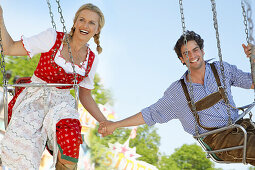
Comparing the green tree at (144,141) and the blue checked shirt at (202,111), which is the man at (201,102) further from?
the green tree at (144,141)

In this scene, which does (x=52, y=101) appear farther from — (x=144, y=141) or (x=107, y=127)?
(x=144, y=141)

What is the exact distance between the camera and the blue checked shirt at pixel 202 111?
2.56m

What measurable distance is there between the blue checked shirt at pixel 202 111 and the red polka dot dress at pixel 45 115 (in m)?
0.62

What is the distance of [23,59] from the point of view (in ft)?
40.7

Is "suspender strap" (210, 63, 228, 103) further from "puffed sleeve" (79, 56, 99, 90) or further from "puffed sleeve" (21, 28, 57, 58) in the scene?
"puffed sleeve" (21, 28, 57, 58)

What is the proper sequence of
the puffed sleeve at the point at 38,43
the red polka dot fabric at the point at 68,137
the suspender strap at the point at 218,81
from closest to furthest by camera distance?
the red polka dot fabric at the point at 68,137 < the puffed sleeve at the point at 38,43 < the suspender strap at the point at 218,81

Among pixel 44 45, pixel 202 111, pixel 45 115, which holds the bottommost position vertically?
pixel 202 111

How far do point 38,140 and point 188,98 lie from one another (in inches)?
42.9

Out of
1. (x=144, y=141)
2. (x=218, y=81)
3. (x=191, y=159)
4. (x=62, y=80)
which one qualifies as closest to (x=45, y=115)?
(x=62, y=80)

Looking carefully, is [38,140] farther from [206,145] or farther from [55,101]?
[206,145]

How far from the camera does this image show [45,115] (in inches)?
92.7

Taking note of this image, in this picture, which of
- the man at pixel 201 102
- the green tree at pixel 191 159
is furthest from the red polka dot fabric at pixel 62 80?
the green tree at pixel 191 159

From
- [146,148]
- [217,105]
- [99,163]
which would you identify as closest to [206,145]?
[217,105]

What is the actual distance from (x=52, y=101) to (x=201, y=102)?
1.04 meters
